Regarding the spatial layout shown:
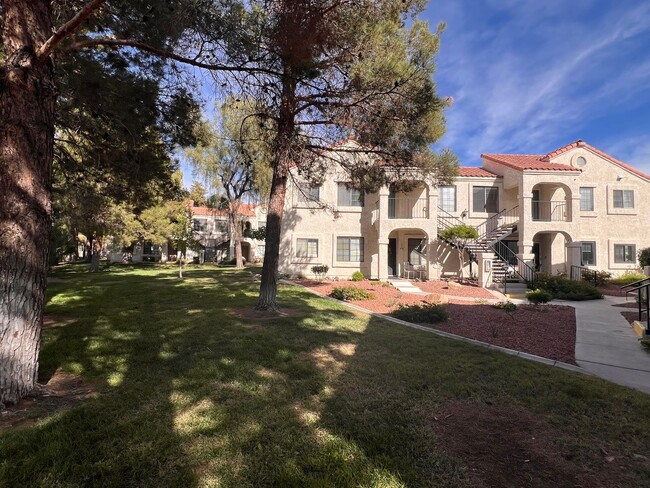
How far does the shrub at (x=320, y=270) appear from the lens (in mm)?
19125

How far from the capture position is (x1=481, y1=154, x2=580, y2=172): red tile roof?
721 inches

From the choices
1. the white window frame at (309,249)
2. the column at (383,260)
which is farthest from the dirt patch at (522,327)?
the white window frame at (309,249)

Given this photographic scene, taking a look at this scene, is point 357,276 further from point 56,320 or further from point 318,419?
point 318,419

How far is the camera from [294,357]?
5.66 meters

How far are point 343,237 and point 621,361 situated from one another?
14.5 metres

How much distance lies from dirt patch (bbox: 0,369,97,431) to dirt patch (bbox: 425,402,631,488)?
3877 millimetres

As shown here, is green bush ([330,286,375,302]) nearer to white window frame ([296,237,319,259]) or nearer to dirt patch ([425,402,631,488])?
white window frame ([296,237,319,259])

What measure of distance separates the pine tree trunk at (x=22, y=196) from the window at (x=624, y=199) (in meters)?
25.4

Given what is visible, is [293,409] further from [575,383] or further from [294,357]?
[575,383]

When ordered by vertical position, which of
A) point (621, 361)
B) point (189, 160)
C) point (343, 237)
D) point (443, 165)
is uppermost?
point (189, 160)

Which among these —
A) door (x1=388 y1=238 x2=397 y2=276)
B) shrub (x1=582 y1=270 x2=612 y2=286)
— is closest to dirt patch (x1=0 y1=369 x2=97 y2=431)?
door (x1=388 y1=238 x2=397 y2=276)

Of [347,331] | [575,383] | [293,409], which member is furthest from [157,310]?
[575,383]

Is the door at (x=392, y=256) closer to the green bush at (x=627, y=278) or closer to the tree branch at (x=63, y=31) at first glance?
the green bush at (x=627, y=278)

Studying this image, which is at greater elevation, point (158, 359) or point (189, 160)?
point (189, 160)
